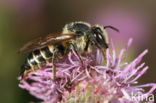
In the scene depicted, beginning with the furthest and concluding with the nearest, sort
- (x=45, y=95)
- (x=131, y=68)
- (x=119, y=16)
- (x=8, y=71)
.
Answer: (x=119, y=16) → (x=8, y=71) → (x=45, y=95) → (x=131, y=68)

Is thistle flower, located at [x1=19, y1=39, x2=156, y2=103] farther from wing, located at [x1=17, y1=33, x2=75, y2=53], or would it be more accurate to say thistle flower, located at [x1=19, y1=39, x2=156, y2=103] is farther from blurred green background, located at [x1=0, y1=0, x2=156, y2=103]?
blurred green background, located at [x1=0, y1=0, x2=156, y2=103]

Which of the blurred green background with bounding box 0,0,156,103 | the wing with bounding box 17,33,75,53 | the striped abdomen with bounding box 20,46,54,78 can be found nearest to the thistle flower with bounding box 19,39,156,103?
the striped abdomen with bounding box 20,46,54,78

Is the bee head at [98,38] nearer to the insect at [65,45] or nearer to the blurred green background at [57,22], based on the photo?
the insect at [65,45]

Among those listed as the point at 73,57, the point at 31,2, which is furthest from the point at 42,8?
the point at 73,57

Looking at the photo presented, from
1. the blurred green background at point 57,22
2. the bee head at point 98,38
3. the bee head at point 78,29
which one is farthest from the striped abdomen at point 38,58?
the blurred green background at point 57,22

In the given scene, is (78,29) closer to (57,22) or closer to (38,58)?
(38,58)

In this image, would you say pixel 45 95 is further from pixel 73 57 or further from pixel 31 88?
pixel 73 57
